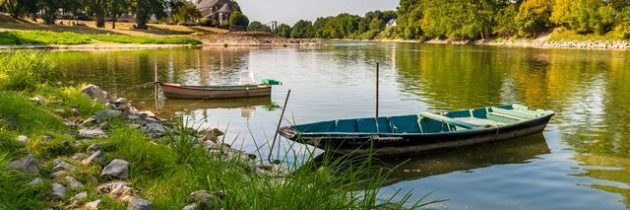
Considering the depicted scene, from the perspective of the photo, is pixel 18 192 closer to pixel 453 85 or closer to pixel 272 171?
pixel 272 171

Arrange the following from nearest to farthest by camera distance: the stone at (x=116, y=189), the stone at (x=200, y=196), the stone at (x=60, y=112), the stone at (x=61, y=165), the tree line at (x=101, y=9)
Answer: the stone at (x=200, y=196), the stone at (x=116, y=189), the stone at (x=61, y=165), the stone at (x=60, y=112), the tree line at (x=101, y=9)

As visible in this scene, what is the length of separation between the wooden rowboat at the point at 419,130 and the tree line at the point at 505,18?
76.7 meters

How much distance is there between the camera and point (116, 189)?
7.36 metres

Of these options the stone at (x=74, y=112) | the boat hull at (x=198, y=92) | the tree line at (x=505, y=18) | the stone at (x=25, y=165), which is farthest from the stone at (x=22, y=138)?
the tree line at (x=505, y=18)

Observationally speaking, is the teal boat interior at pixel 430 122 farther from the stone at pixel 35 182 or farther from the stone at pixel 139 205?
the stone at pixel 139 205

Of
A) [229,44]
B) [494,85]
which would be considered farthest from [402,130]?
[229,44]

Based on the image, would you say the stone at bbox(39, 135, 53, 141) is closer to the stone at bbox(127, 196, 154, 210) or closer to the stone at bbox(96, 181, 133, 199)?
the stone at bbox(96, 181, 133, 199)

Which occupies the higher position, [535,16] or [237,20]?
[237,20]

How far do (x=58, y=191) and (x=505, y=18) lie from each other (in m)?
123

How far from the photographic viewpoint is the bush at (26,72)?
16.5m

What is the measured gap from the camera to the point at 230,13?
501 feet

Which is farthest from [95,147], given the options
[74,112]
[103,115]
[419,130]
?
[419,130]

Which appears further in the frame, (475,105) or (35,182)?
(475,105)

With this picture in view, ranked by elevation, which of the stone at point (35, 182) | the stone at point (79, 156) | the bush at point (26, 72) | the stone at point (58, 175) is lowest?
the stone at point (58, 175)
